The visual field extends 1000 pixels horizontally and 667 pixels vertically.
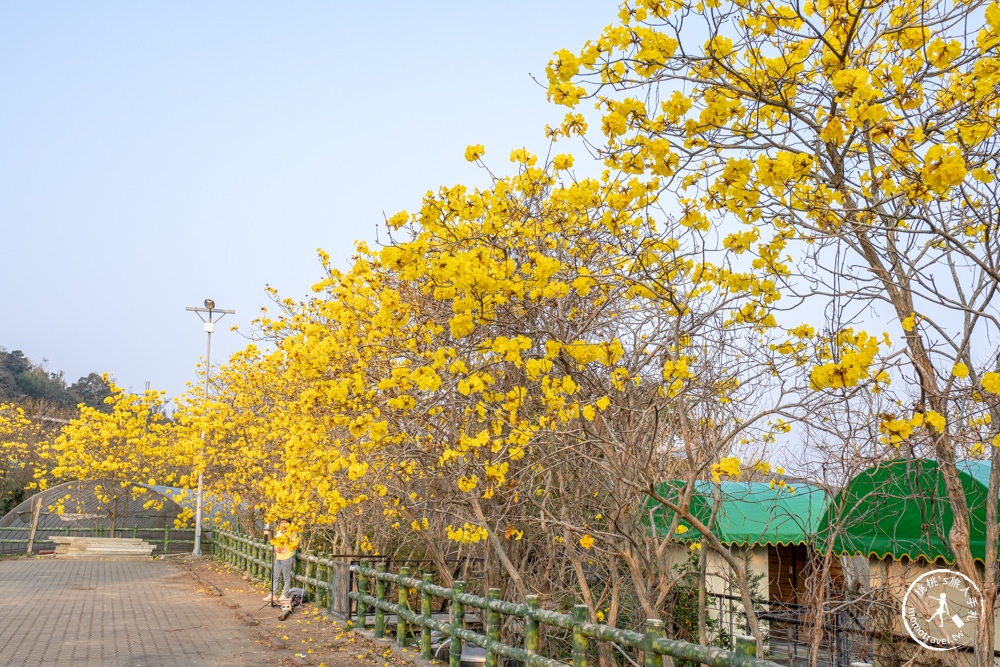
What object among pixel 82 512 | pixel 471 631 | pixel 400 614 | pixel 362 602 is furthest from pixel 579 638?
pixel 82 512

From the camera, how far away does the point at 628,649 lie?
8.48 meters

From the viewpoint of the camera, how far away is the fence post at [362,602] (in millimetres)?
9594

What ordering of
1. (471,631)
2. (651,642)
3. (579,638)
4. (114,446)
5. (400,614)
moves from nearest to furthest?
(651,642) < (579,638) < (471,631) < (400,614) < (114,446)

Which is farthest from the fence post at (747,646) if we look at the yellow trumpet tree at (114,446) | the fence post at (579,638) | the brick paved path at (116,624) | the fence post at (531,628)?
the yellow trumpet tree at (114,446)

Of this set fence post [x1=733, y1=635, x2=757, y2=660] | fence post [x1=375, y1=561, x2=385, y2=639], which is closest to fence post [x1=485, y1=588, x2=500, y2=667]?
fence post [x1=375, y1=561, x2=385, y2=639]

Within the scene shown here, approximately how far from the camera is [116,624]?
1045cm

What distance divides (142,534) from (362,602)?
2018 cm

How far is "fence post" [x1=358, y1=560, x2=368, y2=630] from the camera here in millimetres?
9594

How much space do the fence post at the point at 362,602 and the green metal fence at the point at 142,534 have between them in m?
16.2

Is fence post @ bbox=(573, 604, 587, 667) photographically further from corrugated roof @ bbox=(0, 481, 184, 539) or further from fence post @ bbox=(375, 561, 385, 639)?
corrugated roof @ bbox=(0, 481, 184, 539)

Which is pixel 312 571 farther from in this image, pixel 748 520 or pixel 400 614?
pixel 748 520

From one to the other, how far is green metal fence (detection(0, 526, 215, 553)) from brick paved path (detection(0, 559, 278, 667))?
8.15m

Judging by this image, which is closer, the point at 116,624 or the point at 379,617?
the point at 379,617

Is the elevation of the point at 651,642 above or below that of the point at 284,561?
above
